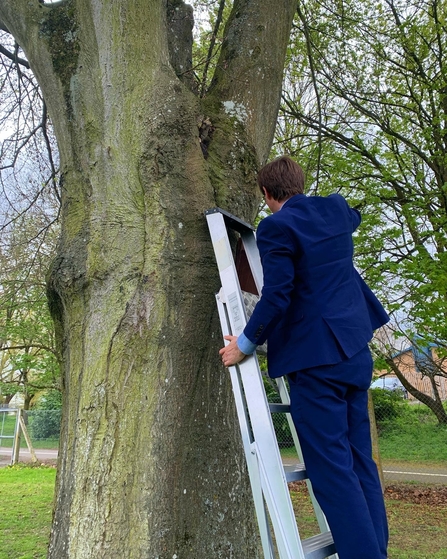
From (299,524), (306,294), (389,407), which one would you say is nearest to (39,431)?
(389,407)

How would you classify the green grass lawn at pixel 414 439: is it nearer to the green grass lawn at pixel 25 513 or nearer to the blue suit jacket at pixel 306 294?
the green grass lawn at pixel 25 513

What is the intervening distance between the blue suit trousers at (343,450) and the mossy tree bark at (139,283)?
590 millimetres

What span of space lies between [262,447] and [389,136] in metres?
9.17

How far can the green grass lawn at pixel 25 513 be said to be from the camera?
534 cm

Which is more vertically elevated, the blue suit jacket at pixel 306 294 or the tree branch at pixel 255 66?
the tree branch at pixel 255 66

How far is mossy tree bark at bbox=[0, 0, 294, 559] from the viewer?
219 cm

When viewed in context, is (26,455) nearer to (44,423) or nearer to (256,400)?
(44,423)

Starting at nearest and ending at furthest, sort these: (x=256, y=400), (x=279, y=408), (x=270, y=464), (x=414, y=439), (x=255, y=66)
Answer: (x=270, y=464)
(x=256, y=400)
(x=279, y=408)
(x=255, y=66)
(x=414, y=439)

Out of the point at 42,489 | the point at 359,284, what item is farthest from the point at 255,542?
the point at 42,489

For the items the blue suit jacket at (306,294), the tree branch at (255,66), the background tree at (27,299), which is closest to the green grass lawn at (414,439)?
the background tree at (27,299)

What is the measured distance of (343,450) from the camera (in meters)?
1.92

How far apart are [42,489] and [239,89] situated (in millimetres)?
8634

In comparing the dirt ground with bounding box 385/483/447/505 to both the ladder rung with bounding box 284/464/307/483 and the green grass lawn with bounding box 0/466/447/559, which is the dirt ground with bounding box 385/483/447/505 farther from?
the ladder rung with bounding box 284/464/307/483

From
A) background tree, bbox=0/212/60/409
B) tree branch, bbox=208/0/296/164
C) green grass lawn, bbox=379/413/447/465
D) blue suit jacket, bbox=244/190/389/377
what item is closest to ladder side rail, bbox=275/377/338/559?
blue suit jacket, bbox=244/190/389/377
